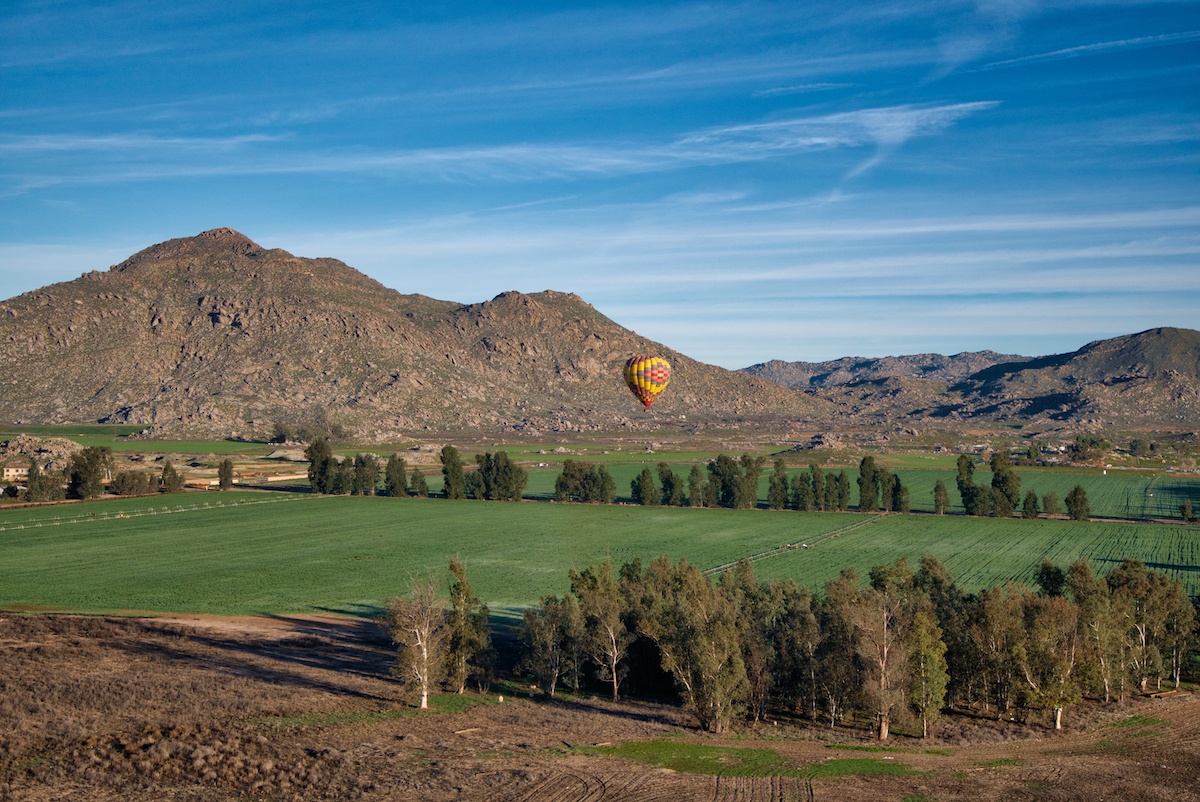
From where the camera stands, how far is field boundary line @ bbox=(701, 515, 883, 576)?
75.5 m

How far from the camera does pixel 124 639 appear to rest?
54062mm

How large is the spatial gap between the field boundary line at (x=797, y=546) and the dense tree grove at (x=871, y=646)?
814 inches

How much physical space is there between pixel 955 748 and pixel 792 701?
855 centimetres

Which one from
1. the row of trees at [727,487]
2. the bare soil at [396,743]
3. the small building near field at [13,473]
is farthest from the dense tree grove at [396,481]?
the bare soil at [396,743]

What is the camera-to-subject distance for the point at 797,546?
87750 millimetres

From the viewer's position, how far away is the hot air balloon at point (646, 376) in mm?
86500

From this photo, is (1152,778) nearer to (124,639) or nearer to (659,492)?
(124,639)

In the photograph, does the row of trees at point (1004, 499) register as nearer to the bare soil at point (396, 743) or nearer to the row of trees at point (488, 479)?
the row of trees at point (488, 479)

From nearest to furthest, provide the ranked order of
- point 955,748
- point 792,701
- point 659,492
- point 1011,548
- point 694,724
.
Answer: point 955,748 → point 694,724 → point 792,701 → point 1011,548 → point 659,492

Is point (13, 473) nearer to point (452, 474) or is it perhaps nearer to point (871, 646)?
point (452, 474)

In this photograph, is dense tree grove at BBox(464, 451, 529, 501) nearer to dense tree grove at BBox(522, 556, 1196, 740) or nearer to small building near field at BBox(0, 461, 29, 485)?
small building near field at BBox(0, 461, 29, 485)

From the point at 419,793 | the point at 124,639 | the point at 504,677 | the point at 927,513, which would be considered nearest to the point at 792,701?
the point at 504,677

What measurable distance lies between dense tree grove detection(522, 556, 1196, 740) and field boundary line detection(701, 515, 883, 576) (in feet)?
67.8

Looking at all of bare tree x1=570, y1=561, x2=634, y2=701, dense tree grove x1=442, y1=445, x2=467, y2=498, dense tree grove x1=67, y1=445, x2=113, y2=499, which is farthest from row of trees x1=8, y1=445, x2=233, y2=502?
bare tree x1=570, y1=561, x2=634, y2=701
